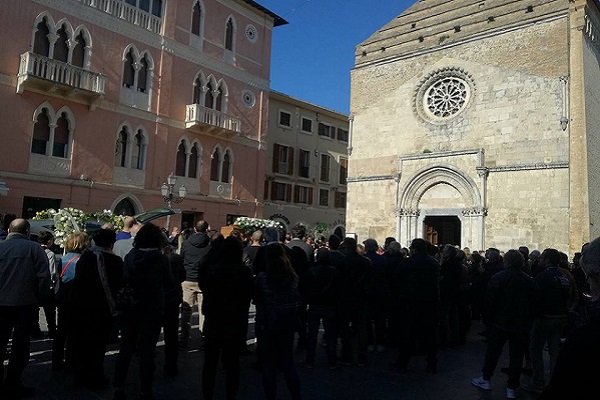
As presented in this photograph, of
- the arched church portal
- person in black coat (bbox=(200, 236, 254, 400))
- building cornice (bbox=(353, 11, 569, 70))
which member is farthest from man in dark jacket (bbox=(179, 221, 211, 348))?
building cornice (bbox=(353, 11, 569, 70))

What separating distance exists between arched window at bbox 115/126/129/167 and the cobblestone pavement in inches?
545

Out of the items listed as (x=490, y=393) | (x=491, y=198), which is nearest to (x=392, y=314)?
(x=490, y=393)

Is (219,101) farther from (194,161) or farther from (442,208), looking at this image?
(442,208)

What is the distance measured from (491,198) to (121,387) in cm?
1627

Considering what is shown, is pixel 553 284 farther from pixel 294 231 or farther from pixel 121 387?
pixel 121 387

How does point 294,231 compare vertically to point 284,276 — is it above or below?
above

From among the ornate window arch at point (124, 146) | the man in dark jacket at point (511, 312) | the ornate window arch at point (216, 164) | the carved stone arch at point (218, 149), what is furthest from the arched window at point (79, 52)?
the man in dark jacket at point (511, 312)

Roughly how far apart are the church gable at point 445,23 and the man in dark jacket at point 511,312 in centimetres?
1535

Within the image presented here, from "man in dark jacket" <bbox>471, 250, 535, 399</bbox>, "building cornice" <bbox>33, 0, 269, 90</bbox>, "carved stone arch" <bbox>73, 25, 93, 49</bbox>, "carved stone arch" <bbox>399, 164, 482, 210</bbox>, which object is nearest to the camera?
"man in dark jacket" <bbox>471, 250, 535, 399</bbox>

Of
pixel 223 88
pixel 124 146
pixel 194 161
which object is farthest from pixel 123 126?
pixel 223 88

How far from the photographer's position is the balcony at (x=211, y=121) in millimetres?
21703

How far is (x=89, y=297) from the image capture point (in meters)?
5.02

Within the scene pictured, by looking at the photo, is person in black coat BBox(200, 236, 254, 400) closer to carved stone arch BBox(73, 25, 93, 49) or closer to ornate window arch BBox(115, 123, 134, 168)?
ornate window arch BBox(115, 123, 134, 168)

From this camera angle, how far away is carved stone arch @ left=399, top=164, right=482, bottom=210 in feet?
60.7
